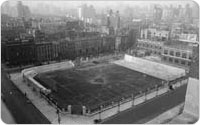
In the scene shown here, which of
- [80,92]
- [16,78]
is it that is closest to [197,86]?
[80,92]

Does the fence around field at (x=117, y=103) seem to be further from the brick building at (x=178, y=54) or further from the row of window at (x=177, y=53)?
the row of window at (x=177, y=53)

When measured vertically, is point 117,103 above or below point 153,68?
below

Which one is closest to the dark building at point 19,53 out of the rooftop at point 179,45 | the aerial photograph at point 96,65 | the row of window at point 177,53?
the aerial photograph at point 96,65

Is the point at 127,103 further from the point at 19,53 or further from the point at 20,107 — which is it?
Answer: the point at 19,53

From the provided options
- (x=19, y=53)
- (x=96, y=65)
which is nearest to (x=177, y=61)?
(x=96, y=65)

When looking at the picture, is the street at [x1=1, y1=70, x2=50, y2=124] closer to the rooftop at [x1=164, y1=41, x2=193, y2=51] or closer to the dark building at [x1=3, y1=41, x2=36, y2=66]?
the dark building at [x1=3, y1=41, x2=36, y2=66]

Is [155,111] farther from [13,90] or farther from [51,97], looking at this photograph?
[13,90]
